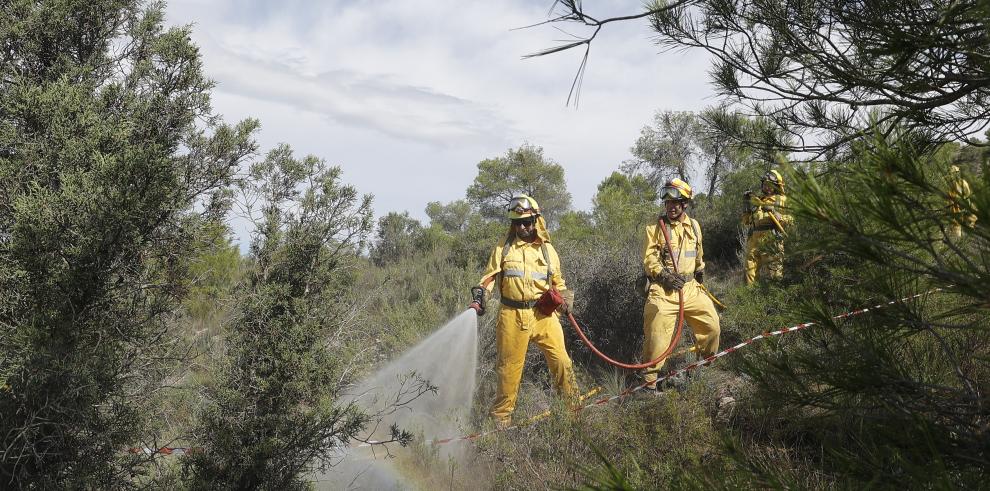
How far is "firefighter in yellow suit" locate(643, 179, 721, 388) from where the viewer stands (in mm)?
6172

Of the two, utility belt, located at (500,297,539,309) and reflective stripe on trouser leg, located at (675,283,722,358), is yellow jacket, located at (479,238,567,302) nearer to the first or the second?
utility belt, located at (500,297,539,309)

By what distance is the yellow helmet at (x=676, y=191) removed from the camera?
20.6 feet

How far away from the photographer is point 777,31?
3646 millimetres

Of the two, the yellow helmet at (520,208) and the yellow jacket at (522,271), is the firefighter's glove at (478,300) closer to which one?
the yellow jacket at (522,271)

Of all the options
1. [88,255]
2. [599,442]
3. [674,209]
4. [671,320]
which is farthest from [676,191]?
[88,255]

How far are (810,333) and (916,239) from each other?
55.2 inches

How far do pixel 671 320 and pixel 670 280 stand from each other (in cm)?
38

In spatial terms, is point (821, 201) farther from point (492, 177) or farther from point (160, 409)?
point (492, 177)

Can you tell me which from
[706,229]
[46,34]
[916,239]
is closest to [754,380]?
[916,239]

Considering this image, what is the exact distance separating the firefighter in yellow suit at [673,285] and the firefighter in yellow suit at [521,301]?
827 millimetres

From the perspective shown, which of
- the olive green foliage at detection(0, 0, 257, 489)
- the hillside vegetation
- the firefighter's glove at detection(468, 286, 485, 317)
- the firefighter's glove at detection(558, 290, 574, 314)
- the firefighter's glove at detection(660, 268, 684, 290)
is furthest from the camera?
the firefighter's glove at detection(660, 268, 684, 290)

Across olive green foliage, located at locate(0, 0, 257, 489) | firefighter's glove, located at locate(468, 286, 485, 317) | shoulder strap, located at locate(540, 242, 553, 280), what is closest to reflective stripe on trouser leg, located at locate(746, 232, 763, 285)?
shoulder strap, located at locate(540, 242, 553, 280)

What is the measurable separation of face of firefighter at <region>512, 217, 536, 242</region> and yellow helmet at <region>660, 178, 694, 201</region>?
1.29 meters

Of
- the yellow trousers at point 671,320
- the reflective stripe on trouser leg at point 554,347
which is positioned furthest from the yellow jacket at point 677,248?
the reflective stripe on trouser leg at point 554,347
